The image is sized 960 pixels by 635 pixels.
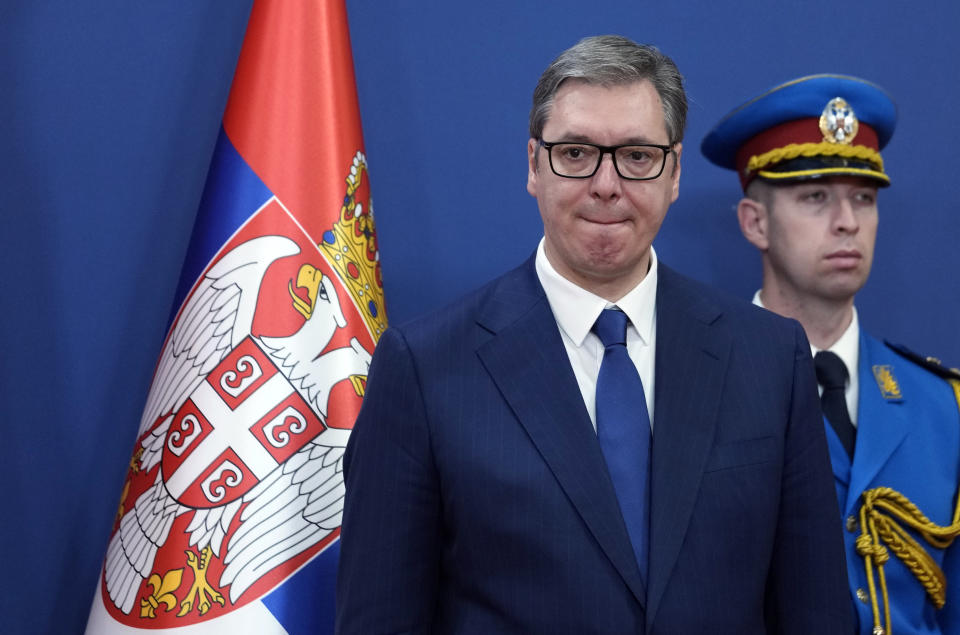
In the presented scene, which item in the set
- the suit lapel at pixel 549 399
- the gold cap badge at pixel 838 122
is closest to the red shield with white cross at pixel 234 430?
the suit lapel at pixel 549 399

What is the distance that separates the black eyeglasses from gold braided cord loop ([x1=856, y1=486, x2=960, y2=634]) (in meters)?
0.70

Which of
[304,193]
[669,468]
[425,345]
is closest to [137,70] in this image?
[304,193]

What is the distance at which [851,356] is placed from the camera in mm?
1622

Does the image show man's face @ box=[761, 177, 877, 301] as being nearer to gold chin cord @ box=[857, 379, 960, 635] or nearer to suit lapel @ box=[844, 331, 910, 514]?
suit lapel @ box=[844, 331, 910, 514]

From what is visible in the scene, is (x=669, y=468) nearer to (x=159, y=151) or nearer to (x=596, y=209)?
(x=596, y=209)

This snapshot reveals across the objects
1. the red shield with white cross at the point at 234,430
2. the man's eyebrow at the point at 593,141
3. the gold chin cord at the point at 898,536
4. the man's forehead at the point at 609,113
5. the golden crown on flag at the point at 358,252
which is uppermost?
the man's forehead at the point at 609,113

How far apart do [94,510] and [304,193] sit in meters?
0.73

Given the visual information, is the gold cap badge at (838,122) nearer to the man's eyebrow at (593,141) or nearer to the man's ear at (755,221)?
the man's ear at (755,221)

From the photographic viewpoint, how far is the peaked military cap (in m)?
1.61

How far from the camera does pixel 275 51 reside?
1463mm

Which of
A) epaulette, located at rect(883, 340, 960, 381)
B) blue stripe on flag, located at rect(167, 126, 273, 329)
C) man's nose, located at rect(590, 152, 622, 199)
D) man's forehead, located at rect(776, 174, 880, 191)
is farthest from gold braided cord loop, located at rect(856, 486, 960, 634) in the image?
blue stripe on flag, located at rect(167, 126, 273, 329)

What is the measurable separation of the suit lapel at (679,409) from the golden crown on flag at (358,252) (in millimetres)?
485

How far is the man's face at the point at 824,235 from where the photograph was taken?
160 centimetres

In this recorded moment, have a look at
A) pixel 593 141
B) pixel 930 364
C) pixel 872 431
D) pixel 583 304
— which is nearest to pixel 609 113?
pixel 593 141
